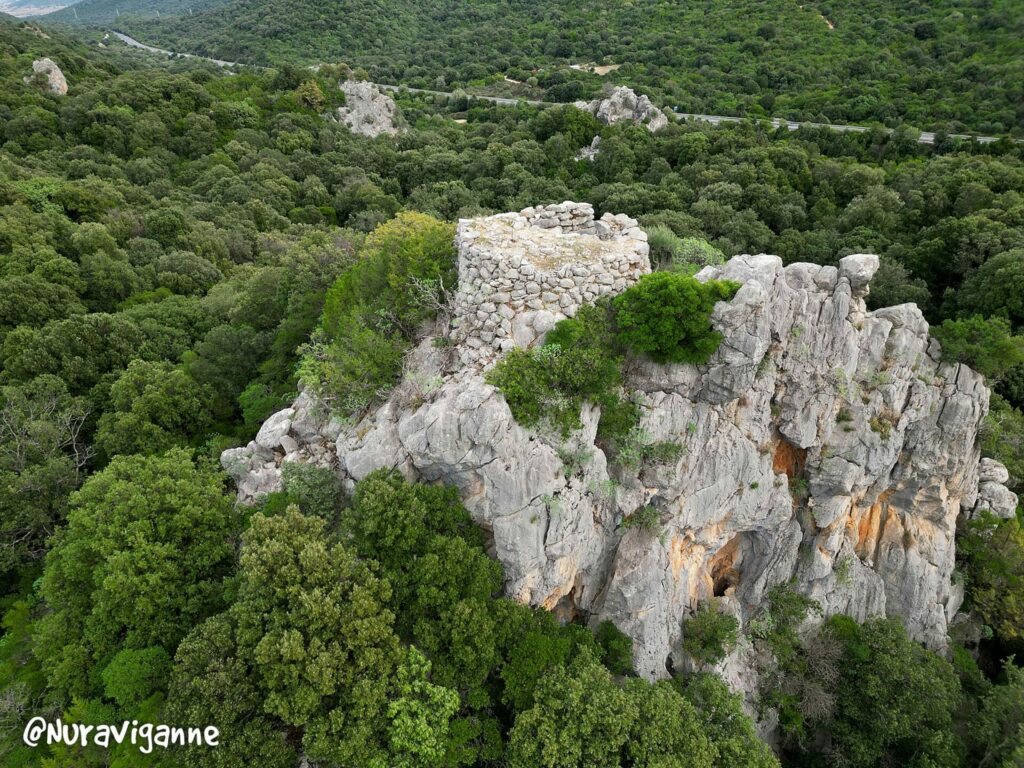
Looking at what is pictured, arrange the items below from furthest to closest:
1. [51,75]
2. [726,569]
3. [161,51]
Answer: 1. [161,51]
2. [51,75]
3. [726,569]

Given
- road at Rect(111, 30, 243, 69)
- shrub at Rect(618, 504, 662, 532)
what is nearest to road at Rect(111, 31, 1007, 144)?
road at Rect(111, 30, 243, 69)

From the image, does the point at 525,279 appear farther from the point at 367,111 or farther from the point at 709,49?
the point at 709,49

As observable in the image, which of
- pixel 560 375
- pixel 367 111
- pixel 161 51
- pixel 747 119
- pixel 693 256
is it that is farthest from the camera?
pixel 161 51

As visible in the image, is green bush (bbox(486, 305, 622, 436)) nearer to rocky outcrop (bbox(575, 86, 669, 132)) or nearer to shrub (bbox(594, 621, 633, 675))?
shrub (bbox(594, 621, 633, 675))

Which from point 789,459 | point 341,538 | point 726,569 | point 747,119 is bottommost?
point 726,569

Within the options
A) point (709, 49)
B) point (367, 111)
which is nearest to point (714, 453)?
point (367, 111)

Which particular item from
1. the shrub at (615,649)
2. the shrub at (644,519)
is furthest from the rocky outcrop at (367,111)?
the shrub at (615,649)

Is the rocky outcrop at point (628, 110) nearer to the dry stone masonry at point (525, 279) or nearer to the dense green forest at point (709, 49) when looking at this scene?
the dense green forest at point (709, 49)

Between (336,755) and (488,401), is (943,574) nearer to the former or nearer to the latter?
(488,401)
